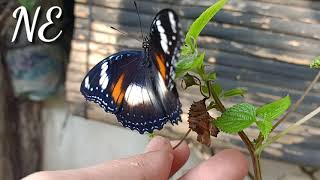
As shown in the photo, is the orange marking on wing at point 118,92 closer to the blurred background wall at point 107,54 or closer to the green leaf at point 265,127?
the green leaf at point 265,127

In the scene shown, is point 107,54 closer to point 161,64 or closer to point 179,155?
point 179,155

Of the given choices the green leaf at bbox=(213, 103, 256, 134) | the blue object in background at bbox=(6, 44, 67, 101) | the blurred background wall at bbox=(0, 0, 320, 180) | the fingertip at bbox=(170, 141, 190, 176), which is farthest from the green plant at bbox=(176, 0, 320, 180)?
the blue object in background at bbox=(6, 44, 67, 101)

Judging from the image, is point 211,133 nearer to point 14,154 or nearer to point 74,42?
point 74,42

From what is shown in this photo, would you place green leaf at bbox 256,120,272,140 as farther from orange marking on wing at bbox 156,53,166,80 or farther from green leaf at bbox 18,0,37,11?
green leaf at bbox 18,0,37,11

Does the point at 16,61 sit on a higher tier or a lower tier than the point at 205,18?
lower

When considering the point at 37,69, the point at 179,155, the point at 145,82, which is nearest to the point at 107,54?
the point at 37,69

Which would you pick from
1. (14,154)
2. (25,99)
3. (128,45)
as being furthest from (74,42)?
(14,154)

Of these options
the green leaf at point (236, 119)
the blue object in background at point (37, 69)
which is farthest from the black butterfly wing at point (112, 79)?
the blue object in background at point (37, 69)
